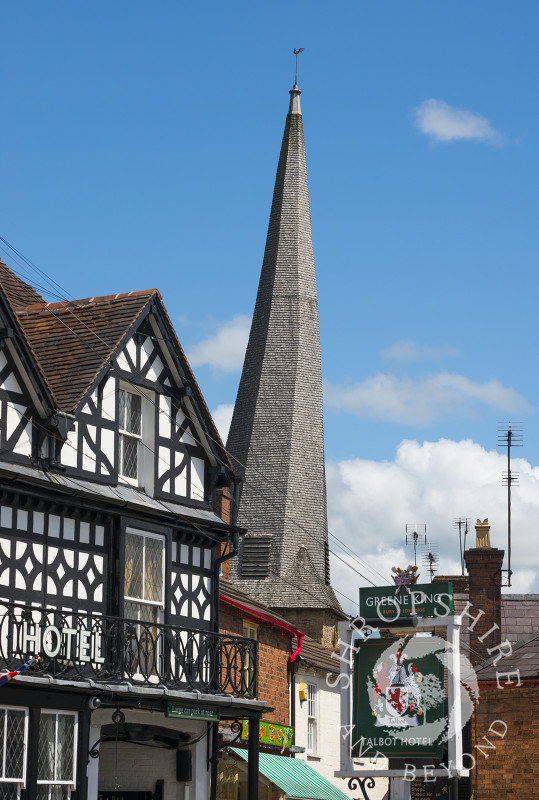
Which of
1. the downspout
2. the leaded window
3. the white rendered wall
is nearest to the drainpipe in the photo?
the white rendered wall

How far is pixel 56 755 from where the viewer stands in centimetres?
2062

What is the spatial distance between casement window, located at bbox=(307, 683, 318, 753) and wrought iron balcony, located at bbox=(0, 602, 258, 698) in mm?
11689

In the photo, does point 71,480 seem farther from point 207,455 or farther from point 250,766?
point 250,766

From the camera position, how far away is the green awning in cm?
2842

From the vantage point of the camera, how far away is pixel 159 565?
2425 cm

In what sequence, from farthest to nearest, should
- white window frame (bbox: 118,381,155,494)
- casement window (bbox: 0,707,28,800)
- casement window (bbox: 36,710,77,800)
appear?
1. white window frame (bbox: 118,381,155,494)
2. casement window (bbox: 36,710,77,800)
3. casement window (bbox: 0,707,28,800)

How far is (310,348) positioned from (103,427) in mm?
38433

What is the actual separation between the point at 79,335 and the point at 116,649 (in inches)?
241

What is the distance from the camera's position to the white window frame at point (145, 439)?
24297 mm

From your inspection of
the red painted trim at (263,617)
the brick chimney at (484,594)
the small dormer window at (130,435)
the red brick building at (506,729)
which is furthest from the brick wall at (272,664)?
the small dormer window at (130,435)

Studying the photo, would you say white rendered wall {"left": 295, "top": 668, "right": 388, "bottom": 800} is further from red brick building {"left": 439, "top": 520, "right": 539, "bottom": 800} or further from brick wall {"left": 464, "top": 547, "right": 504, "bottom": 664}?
red brick building {"left": 439, "top": 520, "right": 539, "bottom": 800}

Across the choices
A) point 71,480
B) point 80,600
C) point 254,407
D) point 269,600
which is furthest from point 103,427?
point 254,407

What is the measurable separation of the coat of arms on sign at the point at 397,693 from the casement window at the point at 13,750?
5350mm

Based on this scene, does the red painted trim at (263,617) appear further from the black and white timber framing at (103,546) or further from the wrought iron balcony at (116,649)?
the wrought iron balcony at (116,649)
